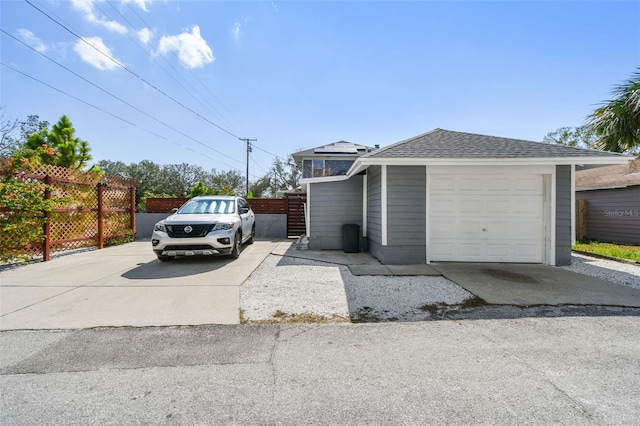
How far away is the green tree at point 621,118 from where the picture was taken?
8.36 metres

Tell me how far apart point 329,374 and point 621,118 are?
1106 centimetres

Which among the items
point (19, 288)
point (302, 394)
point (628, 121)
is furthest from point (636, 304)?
point (19, 288)

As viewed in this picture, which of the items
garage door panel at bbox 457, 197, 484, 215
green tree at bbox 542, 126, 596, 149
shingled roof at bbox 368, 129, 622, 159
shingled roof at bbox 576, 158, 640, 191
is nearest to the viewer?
shingled roof at bbox 368, 129, 622, 159

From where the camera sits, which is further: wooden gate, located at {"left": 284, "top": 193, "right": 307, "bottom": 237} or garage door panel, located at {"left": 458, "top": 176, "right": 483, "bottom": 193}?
wooden gate, located at {"left": 284, "top": 193, "right": 307, "bottom": 237}

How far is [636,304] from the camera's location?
4.38 meters

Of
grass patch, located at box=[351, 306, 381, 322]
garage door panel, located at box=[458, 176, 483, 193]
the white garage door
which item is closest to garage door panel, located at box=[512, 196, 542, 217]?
the white garage door

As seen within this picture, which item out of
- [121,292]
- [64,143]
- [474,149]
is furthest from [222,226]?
[64,143]

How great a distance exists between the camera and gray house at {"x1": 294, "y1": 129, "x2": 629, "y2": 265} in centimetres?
704

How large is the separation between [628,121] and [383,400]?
1100cm

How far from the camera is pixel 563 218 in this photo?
7145 millimetres

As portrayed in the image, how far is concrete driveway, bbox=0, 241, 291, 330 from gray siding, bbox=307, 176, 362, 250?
2.46 meters

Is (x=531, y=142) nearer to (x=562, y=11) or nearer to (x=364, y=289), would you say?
(x=562, y=11)

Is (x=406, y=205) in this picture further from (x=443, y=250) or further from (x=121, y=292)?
(x=121, y=292)

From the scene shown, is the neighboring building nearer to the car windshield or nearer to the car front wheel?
the car front wheel
